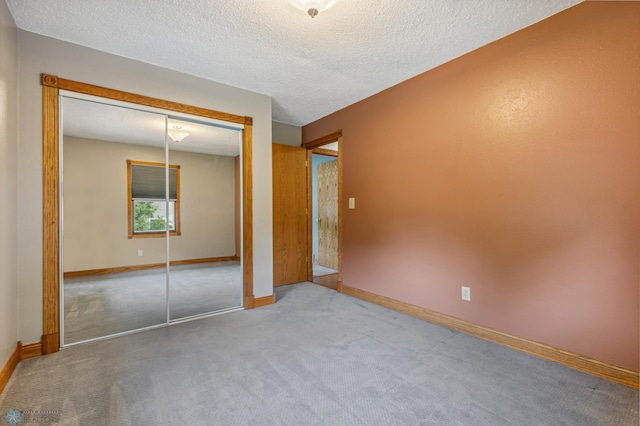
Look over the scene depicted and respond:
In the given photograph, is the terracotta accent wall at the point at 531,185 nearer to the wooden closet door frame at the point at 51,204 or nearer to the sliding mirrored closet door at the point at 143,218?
the sliding mirrored closet door at the point at 143,218

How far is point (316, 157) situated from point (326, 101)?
8.26 ft

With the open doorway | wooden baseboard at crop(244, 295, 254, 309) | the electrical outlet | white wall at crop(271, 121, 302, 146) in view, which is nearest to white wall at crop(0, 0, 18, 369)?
wooden baseboard at crop(244, 295, 254, 309)

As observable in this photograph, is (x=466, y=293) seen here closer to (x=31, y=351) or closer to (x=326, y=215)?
(x=326, y=215)

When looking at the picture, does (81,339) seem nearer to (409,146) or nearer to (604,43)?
(409,146)

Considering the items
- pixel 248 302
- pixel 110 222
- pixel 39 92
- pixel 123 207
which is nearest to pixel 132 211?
pixel 123 207

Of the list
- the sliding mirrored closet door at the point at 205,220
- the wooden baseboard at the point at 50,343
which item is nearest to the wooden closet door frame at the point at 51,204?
the wooden baseboard at the point at 50,343

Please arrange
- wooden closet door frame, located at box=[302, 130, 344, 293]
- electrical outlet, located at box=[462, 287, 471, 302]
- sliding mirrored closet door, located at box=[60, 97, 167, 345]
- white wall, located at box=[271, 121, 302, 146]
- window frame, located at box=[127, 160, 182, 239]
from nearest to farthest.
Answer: sliding mirrored closet door, located at box=[60, 97, 167, 345] < electrical outlet, located at box=[462, 287, 471, 302] < window frame, located at box=[127, 160, 182, 239] < wooden closet door frame, located at box=[302, 130, 344, 293] < white wall, located at box=[271, 121, 302, 146]

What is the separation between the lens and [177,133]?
3.00 metres

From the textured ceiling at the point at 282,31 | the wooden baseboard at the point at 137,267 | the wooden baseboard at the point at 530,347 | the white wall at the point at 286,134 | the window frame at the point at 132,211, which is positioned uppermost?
the textured ceiling at the point at 282,31

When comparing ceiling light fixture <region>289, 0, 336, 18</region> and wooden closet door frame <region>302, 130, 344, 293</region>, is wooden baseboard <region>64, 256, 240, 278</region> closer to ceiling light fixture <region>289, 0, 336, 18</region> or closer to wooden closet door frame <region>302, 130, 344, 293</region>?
wooden closet door frame <region>302, 130, 344, 293</region>

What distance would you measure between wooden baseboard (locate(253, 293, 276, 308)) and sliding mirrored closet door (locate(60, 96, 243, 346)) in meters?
0.18

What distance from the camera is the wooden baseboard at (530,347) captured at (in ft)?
6.05

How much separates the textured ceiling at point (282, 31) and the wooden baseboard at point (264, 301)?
257 centimetres

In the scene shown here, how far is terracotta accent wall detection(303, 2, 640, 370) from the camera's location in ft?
6.12
